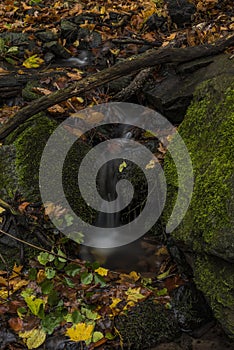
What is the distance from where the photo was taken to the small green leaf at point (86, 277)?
3.64 metres

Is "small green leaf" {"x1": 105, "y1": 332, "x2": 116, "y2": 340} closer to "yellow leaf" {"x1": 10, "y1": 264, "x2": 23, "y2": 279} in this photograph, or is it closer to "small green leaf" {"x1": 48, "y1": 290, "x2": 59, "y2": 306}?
"small green leaf" {"x1": 48, "y1": 290, "x2": 59, "y2": 306}

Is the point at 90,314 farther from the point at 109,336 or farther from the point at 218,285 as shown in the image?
the point at 218,285

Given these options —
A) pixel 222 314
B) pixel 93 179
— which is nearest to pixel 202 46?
pixel 93 179

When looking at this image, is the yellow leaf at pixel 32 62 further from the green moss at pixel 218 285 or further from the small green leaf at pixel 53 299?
the green moss at pixel 218 285

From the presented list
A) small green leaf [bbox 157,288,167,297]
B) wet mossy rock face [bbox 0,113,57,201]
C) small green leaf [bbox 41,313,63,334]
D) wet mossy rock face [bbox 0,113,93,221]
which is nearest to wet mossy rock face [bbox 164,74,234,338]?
small green leaf [bbox 157,288,167,297]

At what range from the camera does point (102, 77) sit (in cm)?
464

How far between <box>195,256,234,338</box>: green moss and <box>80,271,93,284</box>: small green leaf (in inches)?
35.7

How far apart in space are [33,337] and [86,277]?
66 cm

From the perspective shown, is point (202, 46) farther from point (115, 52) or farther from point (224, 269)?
point (224, 269)

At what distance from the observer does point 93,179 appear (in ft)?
15.3

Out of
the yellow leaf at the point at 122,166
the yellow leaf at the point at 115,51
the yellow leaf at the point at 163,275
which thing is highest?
the yellow leaf at the point at 115,51

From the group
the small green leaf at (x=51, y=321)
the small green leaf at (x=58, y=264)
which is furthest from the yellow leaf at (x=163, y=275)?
the small green leaf at (x=51, y=321)

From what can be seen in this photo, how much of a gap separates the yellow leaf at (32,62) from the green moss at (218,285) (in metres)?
4.12

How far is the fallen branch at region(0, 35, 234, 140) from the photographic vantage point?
4.60 metres
